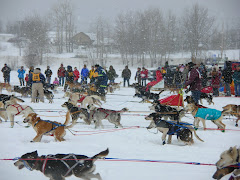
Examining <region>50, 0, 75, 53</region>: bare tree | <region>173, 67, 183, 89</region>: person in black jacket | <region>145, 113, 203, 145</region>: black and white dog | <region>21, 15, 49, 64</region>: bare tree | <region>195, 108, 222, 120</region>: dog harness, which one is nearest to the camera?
<region>145, 113, 203, 145</region>: black and white dog

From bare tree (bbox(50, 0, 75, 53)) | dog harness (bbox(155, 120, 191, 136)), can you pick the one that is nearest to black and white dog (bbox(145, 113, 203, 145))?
dog harness (bbox(155, 120, 191, 136))

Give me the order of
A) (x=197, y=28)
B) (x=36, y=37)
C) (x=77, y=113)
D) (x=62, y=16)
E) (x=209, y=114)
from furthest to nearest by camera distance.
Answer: (x=62, y=16) < (x=36, y=37) < (x=197, y=28) < (x=77, y=113) < (x=209, y=114)

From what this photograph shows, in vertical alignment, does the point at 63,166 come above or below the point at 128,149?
above

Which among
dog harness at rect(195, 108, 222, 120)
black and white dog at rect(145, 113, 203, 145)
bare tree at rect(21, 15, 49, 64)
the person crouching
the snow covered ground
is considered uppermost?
bare tree at rect(21, 15, 49, 64)

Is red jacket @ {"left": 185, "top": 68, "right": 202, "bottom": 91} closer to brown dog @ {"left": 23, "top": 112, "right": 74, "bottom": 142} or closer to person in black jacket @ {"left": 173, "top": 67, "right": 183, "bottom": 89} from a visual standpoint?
brown dog @ {"left": 23, "top": 112, "right": 74, "bottom": 142}

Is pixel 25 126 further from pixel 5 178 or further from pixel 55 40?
pixel 55 40

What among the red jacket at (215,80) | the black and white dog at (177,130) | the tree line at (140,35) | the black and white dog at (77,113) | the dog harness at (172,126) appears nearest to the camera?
the black and white dog at (177,130)

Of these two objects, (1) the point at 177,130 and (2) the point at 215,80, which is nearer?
(1) the point at 177,130

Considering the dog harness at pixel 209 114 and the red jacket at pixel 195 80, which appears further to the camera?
the red jacket at pixel 195 80

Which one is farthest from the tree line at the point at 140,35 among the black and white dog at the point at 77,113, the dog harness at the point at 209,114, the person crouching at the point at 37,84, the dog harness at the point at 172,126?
the dog harness at the point at 172,126

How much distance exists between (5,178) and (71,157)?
95cm

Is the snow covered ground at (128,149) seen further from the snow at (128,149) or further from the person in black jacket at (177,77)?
the person in black jacket at (177,77)

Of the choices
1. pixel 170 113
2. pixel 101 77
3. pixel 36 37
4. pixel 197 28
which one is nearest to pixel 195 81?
pixel 170 113

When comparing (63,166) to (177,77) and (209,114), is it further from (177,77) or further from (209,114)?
(177,77)
